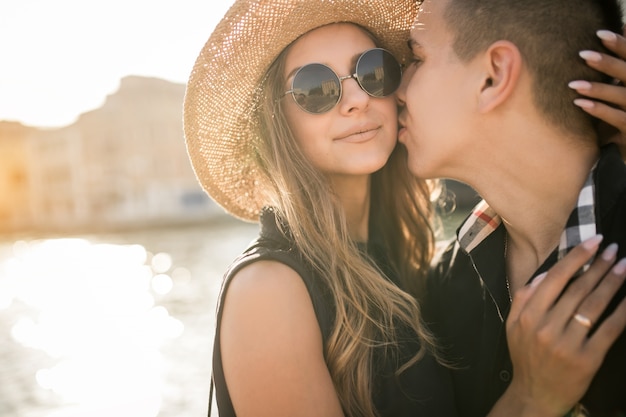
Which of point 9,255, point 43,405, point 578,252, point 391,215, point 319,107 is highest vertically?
point 319,107

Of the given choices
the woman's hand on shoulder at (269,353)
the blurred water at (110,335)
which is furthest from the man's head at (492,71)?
the blurred water at (110,335)

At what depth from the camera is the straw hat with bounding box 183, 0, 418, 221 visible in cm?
244

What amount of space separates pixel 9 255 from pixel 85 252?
8259 mm

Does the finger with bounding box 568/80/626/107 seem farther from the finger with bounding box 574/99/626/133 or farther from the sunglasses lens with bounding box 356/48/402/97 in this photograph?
the sunglasses lens with bounding box 356/48/402/97

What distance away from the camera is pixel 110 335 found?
1603 cm

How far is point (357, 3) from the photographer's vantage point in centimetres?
253

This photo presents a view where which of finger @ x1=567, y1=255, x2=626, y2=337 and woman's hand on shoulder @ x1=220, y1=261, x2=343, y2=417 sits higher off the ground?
finger @ x1=567, y1=255, x2=626, y2=337

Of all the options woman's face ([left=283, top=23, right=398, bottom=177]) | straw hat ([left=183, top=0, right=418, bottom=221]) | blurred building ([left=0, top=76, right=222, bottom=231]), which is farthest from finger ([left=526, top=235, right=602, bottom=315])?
blurred building ([left=0, top=76, right=222, bottom=231])

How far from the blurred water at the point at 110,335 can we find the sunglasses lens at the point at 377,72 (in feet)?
27.3

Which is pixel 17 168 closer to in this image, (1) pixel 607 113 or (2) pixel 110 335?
(2) pixel 110 335

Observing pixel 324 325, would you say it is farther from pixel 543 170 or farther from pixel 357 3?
pixel 357 3

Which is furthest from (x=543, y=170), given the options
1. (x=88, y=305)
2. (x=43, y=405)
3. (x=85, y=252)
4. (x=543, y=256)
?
(x=85, y=252)

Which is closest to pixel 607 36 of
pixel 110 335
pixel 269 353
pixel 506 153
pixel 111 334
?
pixel 506 153

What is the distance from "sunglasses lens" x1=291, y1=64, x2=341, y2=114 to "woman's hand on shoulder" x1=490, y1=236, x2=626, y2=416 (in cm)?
114
